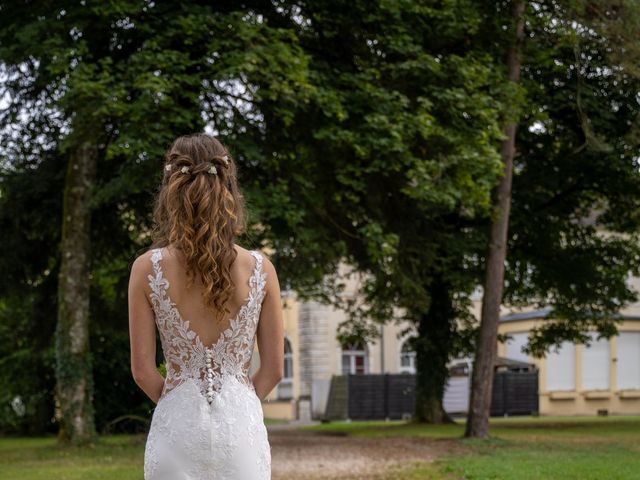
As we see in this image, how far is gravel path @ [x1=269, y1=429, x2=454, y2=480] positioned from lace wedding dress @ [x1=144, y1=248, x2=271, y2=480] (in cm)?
1138

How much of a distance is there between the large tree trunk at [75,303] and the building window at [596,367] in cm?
3649

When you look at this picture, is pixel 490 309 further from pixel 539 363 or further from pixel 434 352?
pixel 539 363

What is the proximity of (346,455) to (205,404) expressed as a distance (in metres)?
16.5

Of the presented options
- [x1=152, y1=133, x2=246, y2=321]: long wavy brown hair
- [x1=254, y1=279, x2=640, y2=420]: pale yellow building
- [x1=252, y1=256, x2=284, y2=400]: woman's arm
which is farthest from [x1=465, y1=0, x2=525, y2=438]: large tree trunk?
[x1=254, y1=279, x2=640, y2=420]: pale yellow building

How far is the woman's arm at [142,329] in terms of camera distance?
433 cm

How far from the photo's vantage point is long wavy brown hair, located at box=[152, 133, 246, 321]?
4.26m

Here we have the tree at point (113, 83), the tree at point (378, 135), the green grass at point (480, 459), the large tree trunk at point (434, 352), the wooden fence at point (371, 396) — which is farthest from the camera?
the wooden fence at point (371, 396)

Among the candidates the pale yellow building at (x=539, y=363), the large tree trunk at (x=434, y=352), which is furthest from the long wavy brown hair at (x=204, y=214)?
the pale yellow building at (x=539, y=363)

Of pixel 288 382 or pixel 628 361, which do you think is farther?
pixel 288 382

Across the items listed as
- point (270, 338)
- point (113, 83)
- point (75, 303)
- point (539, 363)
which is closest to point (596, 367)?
point (539, 363)

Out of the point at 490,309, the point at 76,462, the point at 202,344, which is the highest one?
the point at 490,309

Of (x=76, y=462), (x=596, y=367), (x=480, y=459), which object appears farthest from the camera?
(x=596, y=367)

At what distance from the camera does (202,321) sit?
438 cm

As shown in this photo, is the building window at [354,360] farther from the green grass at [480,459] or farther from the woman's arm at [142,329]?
the woman's arm at [142,329]
